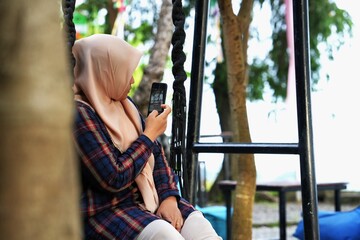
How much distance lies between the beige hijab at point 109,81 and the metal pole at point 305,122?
0.57 meters

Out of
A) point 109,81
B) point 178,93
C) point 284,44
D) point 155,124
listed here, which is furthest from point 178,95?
point 284,44

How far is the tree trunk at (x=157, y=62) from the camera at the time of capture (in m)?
7.23

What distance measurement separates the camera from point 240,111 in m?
4.28

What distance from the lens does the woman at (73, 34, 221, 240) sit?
2.24 meters

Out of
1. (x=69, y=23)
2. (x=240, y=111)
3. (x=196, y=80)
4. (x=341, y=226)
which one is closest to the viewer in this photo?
(x=69, y=23)

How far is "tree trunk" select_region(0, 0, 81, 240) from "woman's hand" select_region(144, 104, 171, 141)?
160 cm

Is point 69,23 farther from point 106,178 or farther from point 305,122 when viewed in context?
point 305,122

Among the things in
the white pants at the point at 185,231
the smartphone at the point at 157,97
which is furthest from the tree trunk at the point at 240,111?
the white pants at the point at 185,231

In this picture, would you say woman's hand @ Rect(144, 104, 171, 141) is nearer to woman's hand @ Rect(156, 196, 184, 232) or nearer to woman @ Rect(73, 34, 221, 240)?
woman @ Rect(73, 34, 221, 240)

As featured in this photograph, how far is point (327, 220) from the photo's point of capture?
4707 millimetres

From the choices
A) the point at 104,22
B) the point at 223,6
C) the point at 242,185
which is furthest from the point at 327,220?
the point at 104,22

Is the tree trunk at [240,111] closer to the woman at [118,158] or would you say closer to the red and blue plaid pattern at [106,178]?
the woman at [118,158]

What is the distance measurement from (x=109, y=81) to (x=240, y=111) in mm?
1996

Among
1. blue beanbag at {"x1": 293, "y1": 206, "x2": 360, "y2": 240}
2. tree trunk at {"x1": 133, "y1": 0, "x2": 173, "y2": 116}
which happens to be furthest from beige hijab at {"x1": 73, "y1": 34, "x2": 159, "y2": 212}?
tree trunk at {"x1": 133, "y1": 0, "x2": 173, "y2": 116}
